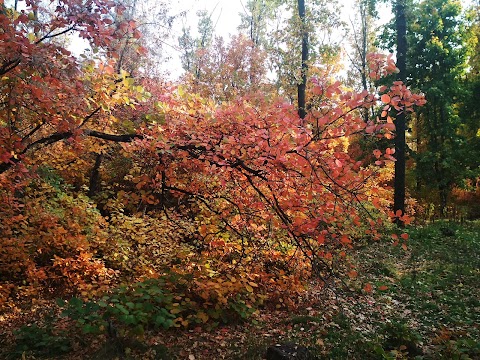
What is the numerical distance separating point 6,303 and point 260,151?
18.7 ft

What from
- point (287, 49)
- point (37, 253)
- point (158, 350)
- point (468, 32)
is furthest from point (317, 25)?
point (158, 350)

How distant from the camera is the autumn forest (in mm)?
3344

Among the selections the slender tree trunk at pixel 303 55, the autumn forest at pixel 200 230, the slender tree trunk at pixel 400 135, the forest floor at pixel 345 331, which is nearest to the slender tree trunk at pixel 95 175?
the autumn forest at pixel 200 230

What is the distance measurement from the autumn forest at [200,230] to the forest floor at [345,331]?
0.03 metres

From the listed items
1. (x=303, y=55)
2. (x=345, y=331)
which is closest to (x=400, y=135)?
(x=303, y=55)

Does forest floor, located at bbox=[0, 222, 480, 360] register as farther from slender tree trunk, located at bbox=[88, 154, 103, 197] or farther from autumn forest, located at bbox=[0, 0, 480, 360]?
slender tree trunk, located at bbox=[88, 154, 103, 197]

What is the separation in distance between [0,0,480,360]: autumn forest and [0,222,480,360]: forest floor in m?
0.03

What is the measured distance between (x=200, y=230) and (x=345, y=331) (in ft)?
8.77

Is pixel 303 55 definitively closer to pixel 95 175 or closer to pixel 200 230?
pixel 95 175

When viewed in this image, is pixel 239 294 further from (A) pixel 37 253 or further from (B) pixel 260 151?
(A) pixel 37 253

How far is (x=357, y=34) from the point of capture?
980 inches

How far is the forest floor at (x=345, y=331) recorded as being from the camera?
4.31m

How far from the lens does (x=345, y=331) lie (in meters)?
5.21

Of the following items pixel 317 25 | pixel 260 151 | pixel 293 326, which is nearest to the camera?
pixel 260 151
